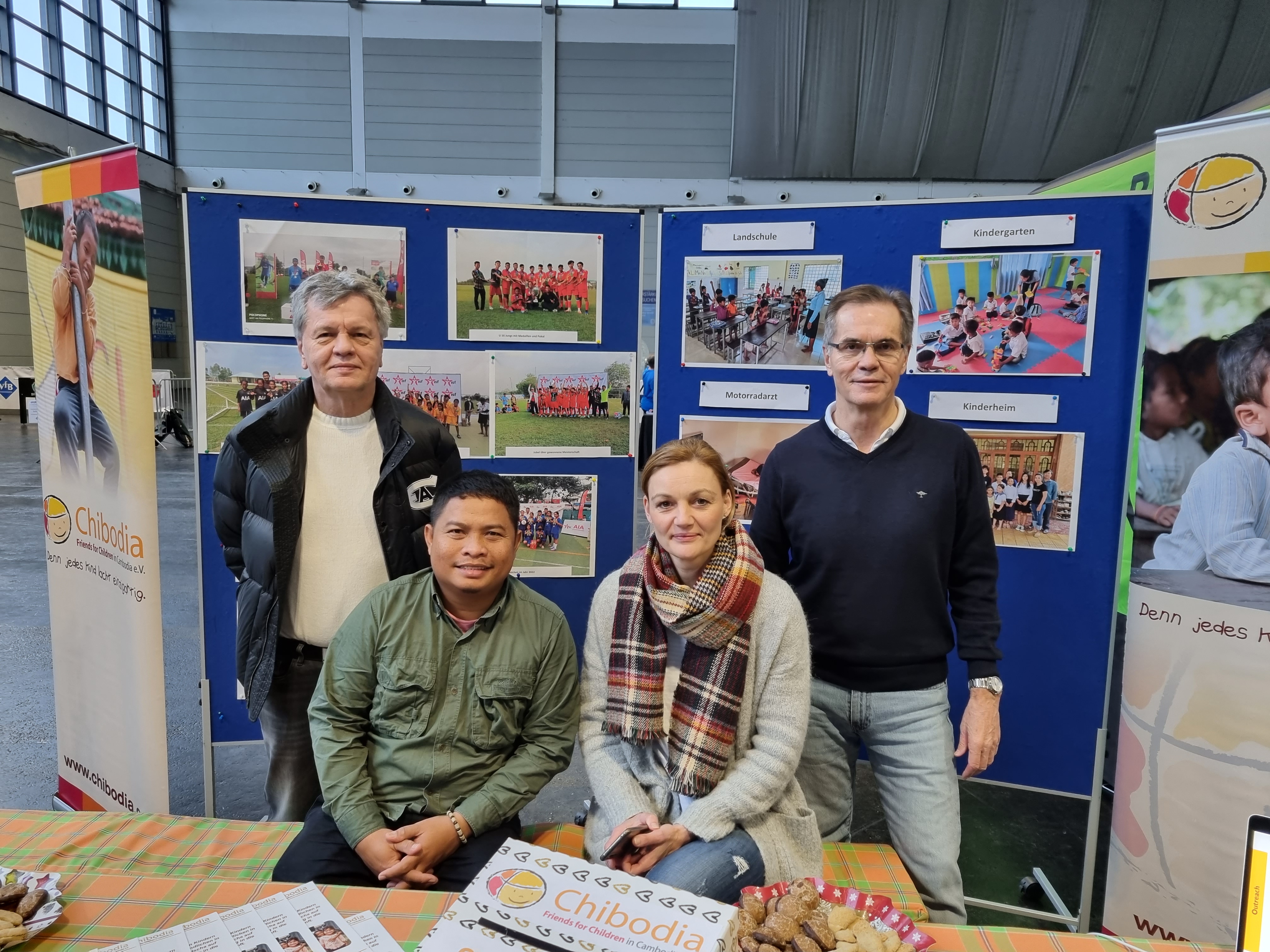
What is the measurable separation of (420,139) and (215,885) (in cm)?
1277

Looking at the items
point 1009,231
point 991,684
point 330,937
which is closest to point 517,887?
point 330,937

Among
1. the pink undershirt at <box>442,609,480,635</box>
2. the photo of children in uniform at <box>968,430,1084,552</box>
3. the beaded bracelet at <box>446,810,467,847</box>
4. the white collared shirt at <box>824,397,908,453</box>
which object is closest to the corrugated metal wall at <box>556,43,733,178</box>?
the photo of children in uniform at <box>968,430,1084,552</box>

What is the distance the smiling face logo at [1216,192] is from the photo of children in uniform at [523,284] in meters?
1.65

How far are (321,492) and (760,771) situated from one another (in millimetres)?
1257

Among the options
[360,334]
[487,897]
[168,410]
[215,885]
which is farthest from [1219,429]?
[168,410]

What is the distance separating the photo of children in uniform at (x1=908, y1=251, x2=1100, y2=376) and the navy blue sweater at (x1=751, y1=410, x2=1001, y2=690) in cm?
70

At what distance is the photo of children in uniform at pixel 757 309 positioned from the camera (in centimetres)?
244

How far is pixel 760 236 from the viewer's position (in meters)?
2.45

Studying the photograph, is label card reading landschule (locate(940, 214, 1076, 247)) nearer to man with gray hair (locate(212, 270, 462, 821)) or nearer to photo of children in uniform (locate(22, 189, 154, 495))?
man with gray hair (locate(212, 270, 462, 821))

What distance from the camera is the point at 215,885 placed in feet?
4.27

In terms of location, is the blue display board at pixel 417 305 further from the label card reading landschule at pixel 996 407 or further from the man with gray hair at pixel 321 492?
the label card reading landschule at pixel 996 407

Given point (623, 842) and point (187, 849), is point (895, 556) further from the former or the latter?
point (187, 849)

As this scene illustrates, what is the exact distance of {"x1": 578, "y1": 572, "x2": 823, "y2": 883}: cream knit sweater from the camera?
4.95ft

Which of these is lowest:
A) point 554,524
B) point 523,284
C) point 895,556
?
point 554,524
